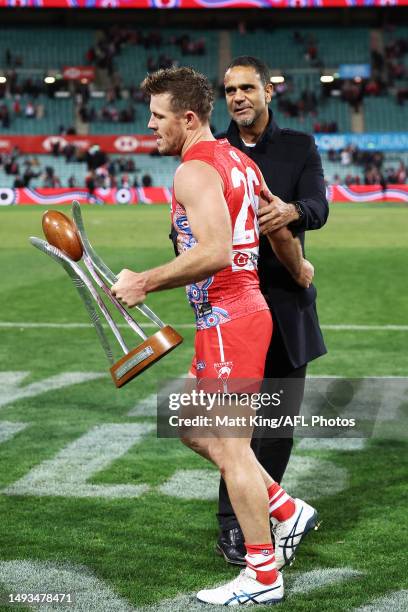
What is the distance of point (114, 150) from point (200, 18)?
11773 mm

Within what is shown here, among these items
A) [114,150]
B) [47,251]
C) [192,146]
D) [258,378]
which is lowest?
[114,150]

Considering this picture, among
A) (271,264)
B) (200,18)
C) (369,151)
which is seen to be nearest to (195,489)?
(271,264)

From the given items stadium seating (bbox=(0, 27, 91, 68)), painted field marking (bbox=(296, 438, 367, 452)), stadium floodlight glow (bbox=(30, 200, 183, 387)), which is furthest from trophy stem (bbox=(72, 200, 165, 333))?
stadium seating (bbox=(0, 27, 91, 68))

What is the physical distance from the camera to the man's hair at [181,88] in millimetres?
3660

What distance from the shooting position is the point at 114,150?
42594 millimetres

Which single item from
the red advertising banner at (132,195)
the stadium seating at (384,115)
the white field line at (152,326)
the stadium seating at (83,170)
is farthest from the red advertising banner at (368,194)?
the white field line at (152,326)

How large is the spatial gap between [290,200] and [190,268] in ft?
3.95

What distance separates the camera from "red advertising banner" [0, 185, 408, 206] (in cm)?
3438

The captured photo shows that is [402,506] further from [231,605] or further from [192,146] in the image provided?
[192,146]

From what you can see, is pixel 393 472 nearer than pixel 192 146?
No

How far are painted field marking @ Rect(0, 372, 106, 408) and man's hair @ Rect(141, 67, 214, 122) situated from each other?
4.05 meters

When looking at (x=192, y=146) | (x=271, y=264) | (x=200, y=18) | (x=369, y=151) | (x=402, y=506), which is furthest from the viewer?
(x=200, y=18)

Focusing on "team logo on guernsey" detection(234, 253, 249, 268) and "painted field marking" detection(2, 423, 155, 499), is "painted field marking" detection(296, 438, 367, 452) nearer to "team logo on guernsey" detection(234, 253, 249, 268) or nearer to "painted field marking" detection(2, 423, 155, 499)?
"painted field marking" detection(2, 423, 155, 499)

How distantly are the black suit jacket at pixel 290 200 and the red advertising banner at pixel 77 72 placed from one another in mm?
43554
